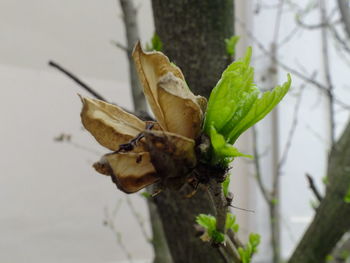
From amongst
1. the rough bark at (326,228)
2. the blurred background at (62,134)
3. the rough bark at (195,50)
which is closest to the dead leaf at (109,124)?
the rough bark at (195,50)

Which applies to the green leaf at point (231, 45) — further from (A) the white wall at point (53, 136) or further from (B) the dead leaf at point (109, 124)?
(A) the white wall at point (53, 136)

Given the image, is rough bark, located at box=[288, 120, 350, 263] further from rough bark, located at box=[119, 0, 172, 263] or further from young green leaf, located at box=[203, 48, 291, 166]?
young green leaf, located at box=[203, 48, 291, 166]

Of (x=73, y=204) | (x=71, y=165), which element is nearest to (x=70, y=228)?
(x=73, y=204)

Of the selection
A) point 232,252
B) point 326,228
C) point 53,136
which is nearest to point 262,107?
point 232,252

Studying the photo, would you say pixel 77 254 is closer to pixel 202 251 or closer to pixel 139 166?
pixel 202 251

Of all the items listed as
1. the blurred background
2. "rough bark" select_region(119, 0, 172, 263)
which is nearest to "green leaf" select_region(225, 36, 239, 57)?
"rough bark" select_region(119, 0, 172, 263)

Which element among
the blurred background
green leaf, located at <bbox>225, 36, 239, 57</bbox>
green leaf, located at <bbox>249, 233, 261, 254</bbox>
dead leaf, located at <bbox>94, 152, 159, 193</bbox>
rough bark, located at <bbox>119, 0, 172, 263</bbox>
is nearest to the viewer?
dead leaf, located at <bbox>94, 152, 159, 193</bbox>
